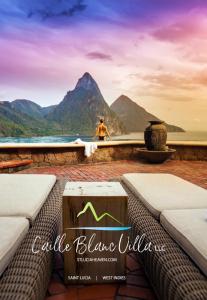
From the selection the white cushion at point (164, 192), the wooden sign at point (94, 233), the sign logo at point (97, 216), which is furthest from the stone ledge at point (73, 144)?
the sign logo at point (97, 216)

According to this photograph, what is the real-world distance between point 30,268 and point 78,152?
5.40 meters

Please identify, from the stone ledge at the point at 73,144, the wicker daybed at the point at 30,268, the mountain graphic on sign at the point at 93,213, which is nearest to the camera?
the wicker daybed at the point at 30,268

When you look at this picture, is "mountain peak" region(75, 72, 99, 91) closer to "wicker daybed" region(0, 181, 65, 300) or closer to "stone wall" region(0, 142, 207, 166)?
"stone wall" region(0, 142, 207, 166)

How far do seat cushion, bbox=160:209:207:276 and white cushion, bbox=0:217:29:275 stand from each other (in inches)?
30.7

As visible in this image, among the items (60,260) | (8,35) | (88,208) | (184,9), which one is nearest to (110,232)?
(88,208)

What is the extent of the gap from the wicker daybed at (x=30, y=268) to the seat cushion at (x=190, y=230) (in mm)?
673

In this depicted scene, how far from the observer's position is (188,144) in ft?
23.7

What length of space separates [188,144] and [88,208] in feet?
20.6

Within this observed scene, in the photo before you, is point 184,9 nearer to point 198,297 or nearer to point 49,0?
point 49,0

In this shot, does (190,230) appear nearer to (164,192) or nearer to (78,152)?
(164,192)

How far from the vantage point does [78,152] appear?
658 cm

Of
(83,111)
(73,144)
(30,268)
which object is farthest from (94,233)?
(83,111)

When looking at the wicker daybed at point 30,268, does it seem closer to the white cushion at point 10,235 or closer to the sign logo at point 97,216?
the white cushion at point 10,235

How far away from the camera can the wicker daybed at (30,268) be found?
1055mm
